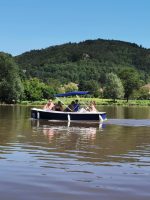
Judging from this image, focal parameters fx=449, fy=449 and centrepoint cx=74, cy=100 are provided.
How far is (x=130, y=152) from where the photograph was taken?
1845cm

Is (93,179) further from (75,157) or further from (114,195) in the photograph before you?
(75,157)

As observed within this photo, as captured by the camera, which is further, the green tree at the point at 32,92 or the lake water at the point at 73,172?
the green tree at the point at 32,92

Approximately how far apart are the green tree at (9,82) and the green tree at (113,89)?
4891cm

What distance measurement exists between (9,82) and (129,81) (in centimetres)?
7293

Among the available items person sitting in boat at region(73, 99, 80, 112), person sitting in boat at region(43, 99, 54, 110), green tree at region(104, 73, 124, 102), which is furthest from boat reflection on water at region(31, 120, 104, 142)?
→ green tree at region(104, 73, 124, 102)

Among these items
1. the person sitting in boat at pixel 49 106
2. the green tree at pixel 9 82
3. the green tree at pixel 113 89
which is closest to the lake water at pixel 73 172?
the person sitting in boat at pixel 49 106

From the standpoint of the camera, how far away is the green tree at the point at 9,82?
117 m

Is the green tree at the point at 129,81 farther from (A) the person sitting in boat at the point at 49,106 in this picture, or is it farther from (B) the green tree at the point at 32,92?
(A) the person sitting in boat at the point at 49,106

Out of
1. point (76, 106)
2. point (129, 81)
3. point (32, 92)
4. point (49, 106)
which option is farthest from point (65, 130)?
point (129, 81)

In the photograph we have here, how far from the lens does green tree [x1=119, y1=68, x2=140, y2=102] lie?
17538 centimetres

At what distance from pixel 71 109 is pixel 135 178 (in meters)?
31.4

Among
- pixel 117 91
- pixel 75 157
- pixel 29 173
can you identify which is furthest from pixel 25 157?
pixel 117 91

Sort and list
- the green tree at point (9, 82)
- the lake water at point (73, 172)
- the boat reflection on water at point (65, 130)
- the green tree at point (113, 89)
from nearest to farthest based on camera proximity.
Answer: the lake water at point (73, 172) → the boat reflection on water at point (65, 130) → the green tree at point (9, 82) → the green tree at point (113, 89)

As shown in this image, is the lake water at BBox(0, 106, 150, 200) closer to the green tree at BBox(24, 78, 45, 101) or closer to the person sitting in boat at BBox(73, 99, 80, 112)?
the person sitting in boat at BBox(73, 99, 80, 112)
